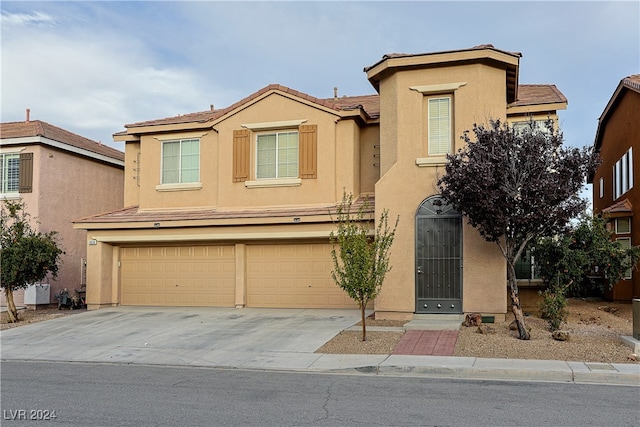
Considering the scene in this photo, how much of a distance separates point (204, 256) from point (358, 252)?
8316mm

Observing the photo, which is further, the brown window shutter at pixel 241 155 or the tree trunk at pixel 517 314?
the brown window shutter at pixel 241 155

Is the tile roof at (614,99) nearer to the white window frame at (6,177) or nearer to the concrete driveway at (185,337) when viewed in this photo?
the concrete driveway at (185,337)

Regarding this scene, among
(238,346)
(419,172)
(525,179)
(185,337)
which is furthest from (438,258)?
(185,337)

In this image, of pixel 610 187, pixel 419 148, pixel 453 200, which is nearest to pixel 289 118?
pixel 419 148

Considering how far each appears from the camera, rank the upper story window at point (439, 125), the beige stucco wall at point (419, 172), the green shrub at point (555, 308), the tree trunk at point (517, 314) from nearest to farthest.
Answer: the tree trunk at point (517, 314) → the green shrub at point (555, 308) → the beige stucco wall at point (419, 172) → the upper story window at point (439, 125)

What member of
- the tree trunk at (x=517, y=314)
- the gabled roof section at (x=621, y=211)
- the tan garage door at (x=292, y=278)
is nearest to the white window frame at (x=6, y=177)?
the tan garage door at (x=292, y=278)

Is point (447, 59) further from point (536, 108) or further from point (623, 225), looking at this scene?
point (623, 225)

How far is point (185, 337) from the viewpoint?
→ 14.9 m

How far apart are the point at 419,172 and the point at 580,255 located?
444 cm

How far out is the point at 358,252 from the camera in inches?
523

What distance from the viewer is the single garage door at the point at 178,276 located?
20.0 meters

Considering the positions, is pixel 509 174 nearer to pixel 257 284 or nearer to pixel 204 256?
pixel 257 284

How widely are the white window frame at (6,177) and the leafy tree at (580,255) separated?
18201 mm

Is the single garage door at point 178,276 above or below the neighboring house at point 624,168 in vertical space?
below
